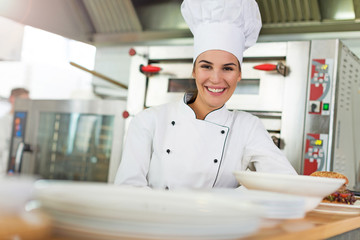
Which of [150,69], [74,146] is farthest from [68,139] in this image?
[150,69]

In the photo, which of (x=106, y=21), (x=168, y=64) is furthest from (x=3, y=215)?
(x=106, y=21)

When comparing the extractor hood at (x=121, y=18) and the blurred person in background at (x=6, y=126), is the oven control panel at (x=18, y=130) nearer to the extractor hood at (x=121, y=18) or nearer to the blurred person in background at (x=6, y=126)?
the extractor hood at (x=121, y=18)

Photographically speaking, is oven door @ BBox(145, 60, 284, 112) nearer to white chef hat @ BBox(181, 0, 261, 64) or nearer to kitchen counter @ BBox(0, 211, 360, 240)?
white chef hat @ BBox(181, 0, 261, 64)

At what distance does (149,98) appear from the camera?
324 cm

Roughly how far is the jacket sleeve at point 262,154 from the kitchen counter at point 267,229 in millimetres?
544

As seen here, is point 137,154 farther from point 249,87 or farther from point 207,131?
point 249,87

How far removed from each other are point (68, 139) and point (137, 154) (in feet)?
5.61

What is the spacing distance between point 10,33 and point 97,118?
6.25 feet

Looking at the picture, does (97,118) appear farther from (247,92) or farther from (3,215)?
(3,215)

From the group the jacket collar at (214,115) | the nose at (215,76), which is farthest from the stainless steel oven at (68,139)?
the nose at (215,76)

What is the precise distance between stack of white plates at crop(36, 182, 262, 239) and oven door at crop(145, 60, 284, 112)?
93.3 inches

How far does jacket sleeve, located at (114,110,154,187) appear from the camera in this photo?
6.03 ft

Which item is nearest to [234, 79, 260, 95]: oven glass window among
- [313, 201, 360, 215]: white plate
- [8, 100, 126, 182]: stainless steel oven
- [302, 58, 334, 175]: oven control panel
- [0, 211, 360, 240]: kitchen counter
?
[302, 58, 334, 175]: oven control panel

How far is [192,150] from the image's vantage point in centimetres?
191
